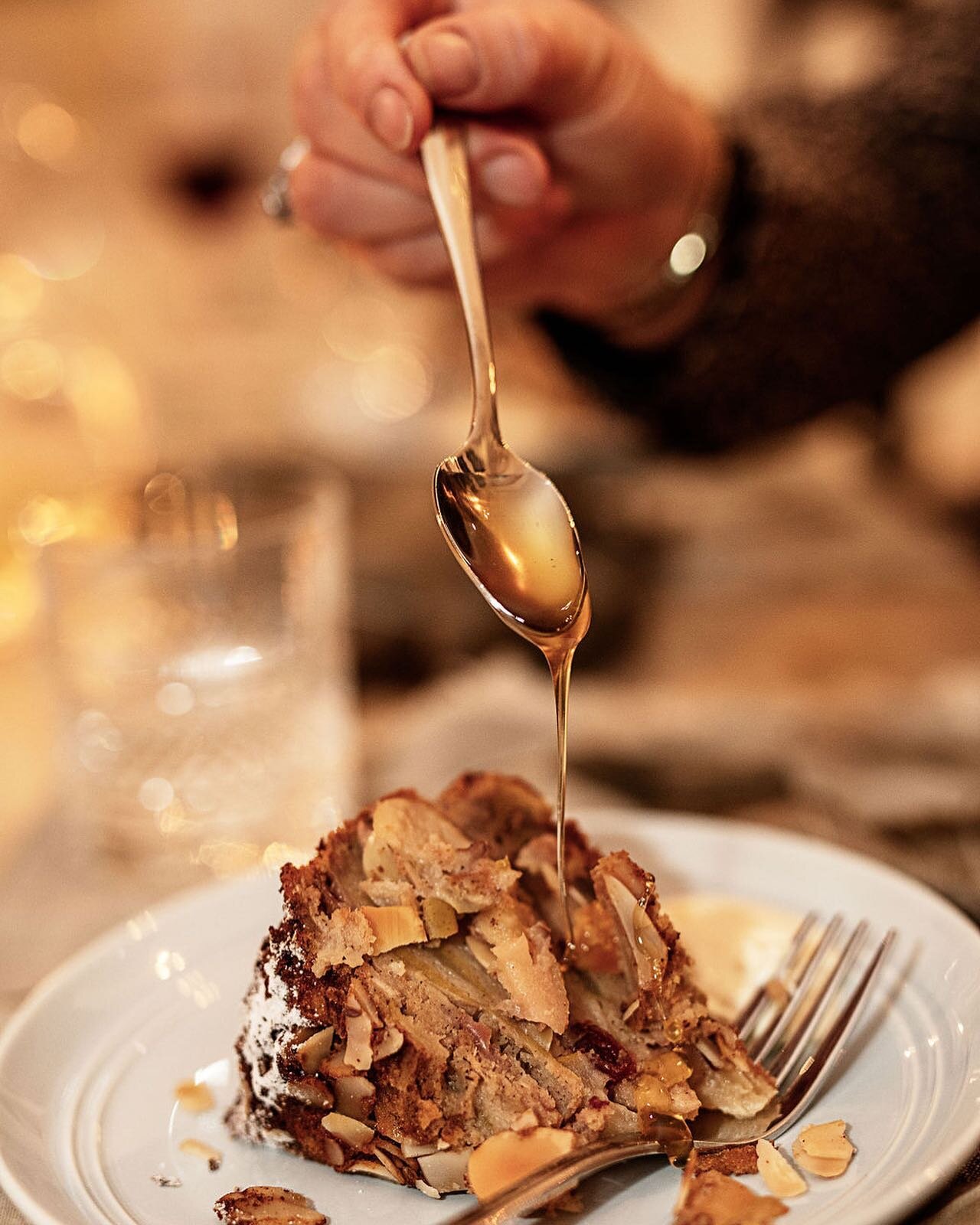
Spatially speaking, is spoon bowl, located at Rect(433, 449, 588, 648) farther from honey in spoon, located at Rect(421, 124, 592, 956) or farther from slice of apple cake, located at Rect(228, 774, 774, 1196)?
slice of apple cake, located at Rect(228, 774, 774, 1196)

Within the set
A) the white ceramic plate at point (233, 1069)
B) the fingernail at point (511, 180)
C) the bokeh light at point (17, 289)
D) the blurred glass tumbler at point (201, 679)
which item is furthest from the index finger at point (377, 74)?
the bokeh light at point (17, 289)

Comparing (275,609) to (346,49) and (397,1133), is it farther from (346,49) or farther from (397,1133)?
(397,1133)

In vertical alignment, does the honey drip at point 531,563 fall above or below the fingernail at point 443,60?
below

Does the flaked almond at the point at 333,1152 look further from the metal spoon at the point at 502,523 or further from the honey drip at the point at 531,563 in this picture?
the metal spoon at the point at 502,523

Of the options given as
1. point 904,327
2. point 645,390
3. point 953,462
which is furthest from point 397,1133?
point 953,462

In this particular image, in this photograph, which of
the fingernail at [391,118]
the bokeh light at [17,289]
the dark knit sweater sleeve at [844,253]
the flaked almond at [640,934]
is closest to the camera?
the flaked almond at [640,934]

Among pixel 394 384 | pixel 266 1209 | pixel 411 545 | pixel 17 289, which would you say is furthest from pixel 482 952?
pixel 17 289

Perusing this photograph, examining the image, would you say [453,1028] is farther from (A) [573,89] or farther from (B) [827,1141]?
(A) [573,89]
